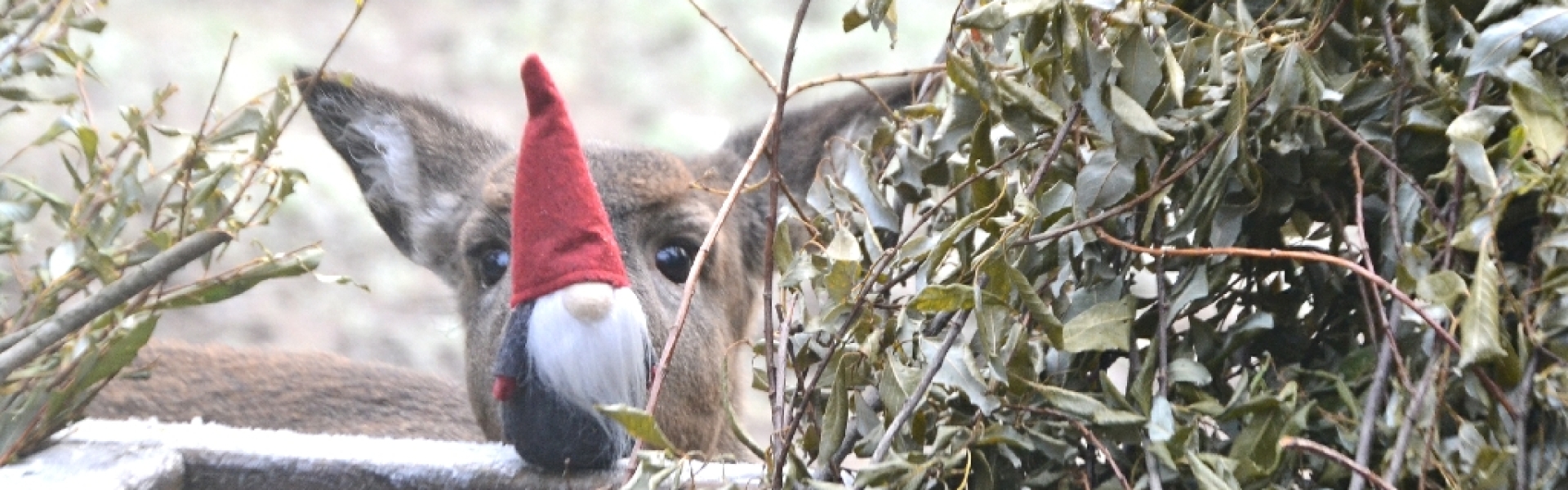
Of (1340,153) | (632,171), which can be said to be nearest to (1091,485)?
(1340,153)

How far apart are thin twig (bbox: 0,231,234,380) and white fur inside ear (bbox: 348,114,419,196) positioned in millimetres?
493

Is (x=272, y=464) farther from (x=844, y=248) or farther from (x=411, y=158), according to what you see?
(x=844, y=248)

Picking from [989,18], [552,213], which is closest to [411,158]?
[552,213]

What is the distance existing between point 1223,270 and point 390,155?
4.75 ft

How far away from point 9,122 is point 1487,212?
5783 mm

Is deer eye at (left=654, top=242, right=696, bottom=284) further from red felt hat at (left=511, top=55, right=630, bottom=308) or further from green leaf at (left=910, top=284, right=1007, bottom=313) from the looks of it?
green leaf at (left=910, top=284, right=1007, bottom=313)

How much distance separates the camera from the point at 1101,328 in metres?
1.32

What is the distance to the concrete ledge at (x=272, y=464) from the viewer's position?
5.98 ft

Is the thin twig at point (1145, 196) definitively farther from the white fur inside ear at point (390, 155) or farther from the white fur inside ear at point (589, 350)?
the white fur inside ear at point (390, 155)

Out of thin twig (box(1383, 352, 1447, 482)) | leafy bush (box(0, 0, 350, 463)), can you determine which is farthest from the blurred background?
thin twig (box(1383, 352, 1447, 482))

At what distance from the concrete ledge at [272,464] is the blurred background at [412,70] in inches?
113

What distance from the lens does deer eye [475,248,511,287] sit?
2.10m

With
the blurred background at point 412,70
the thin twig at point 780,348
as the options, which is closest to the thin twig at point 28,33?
the thin twig at point 780,348

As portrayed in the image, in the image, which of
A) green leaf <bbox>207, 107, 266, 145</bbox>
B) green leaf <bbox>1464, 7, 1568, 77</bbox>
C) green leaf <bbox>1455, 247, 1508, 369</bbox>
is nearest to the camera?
green leaf <bbox>1455, 247, 1508, 369</bbox>
